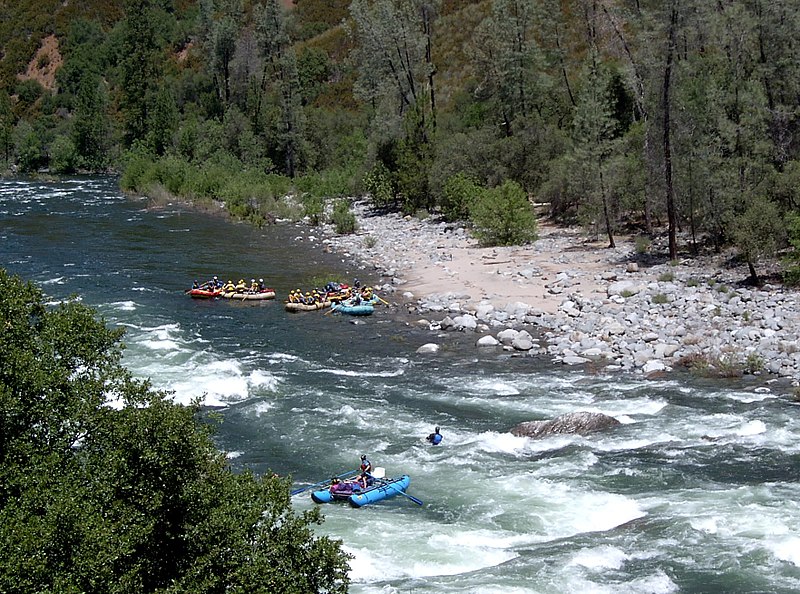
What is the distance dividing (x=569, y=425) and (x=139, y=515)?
1133 cm

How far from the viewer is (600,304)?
28578 mm

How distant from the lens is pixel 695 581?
1371 centimetres

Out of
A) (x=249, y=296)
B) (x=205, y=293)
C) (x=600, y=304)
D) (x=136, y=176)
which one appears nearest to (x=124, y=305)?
(x=205, y=293)

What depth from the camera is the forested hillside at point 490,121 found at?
31.8 m

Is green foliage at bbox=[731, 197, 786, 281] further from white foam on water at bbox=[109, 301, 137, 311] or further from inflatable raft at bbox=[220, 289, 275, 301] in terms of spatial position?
white foam on water at bbox=[109, 301, 137, 311]

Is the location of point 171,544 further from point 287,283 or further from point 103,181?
point 103,181

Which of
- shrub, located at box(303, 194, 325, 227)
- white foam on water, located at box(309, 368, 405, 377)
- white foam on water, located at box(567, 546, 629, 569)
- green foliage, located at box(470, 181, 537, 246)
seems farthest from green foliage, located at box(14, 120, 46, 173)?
white foam on water, located at box(567, 546, 629, 569)

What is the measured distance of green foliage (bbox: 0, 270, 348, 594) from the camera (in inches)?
383

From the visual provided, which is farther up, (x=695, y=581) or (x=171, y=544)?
(x=171, y=544)

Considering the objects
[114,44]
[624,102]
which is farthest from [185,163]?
[114,44]

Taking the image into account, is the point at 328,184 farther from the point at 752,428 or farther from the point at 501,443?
the point at 752,428

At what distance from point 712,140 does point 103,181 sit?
59.5 metres

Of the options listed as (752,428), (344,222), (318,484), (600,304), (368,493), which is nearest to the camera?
(368,493)

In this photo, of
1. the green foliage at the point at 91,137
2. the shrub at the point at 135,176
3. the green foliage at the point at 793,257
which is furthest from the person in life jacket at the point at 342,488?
the green foliage at the point at 91,137
